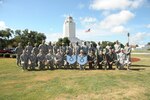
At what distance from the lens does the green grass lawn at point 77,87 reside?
12.9 meters

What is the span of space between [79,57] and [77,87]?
22.0 ft

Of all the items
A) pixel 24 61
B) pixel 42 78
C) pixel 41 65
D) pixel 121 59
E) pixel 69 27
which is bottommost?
pixel 42 78

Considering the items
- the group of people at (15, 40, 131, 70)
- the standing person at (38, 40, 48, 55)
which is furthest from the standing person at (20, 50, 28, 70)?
the standing person at (38, 40, 48, 55)

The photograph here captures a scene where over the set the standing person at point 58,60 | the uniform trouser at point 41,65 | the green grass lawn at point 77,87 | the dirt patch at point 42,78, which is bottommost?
the green grass lawn at point 77,87

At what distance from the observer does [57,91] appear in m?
13.9

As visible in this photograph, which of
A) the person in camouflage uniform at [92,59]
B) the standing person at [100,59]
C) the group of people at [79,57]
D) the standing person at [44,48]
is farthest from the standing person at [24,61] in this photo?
the standing person at [100,59]

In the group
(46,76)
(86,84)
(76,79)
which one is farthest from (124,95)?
(46,76)

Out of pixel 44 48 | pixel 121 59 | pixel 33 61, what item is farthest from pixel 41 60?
pixel 121 59

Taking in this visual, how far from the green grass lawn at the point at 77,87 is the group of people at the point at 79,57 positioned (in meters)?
3.26

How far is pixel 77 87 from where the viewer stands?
14.2 metres

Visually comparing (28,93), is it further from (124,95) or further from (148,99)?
(148,99)

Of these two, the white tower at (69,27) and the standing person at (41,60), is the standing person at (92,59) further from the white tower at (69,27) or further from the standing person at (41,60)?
the white tower at (69,27)

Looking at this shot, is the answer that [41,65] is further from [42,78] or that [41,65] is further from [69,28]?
[69,28]

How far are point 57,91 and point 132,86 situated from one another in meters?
3.75
